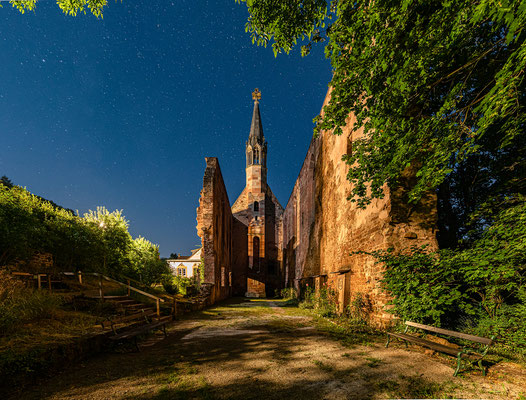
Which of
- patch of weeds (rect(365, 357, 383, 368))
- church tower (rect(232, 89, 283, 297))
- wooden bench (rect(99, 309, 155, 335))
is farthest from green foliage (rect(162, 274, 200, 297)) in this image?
patch of weeds (rect(365, 357, 383, 368))

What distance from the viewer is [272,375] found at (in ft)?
11.5

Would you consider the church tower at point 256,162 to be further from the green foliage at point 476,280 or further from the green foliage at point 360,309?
the green foliage at point 476,280

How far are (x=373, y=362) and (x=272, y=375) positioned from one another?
6.43 feet

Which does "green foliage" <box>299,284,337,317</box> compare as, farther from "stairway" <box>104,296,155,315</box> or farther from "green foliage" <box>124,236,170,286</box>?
"green foliage" <box>124,236,170,286</box>

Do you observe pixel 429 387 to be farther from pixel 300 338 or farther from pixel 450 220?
pixel 450 220

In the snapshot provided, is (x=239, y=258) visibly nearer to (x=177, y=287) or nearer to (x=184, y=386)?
(x=177, y=287)

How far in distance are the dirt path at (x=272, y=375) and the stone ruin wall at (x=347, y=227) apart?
213cm

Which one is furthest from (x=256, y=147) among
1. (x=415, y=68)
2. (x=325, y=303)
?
(x=415, y=68)

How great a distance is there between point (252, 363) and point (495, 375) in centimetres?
386

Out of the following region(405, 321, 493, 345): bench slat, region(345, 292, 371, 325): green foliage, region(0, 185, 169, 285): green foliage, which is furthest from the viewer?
region(0, 185, 169, 285): green foliage

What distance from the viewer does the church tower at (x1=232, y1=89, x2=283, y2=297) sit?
26359 millimetres

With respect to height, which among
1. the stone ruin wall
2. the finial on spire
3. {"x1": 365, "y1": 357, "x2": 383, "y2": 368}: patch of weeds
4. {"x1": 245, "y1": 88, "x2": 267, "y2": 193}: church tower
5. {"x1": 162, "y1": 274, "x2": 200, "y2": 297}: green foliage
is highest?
the finial on spire

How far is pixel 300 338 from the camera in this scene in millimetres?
5812

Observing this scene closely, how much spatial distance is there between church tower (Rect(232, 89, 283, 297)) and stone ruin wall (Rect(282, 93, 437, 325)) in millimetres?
11109
